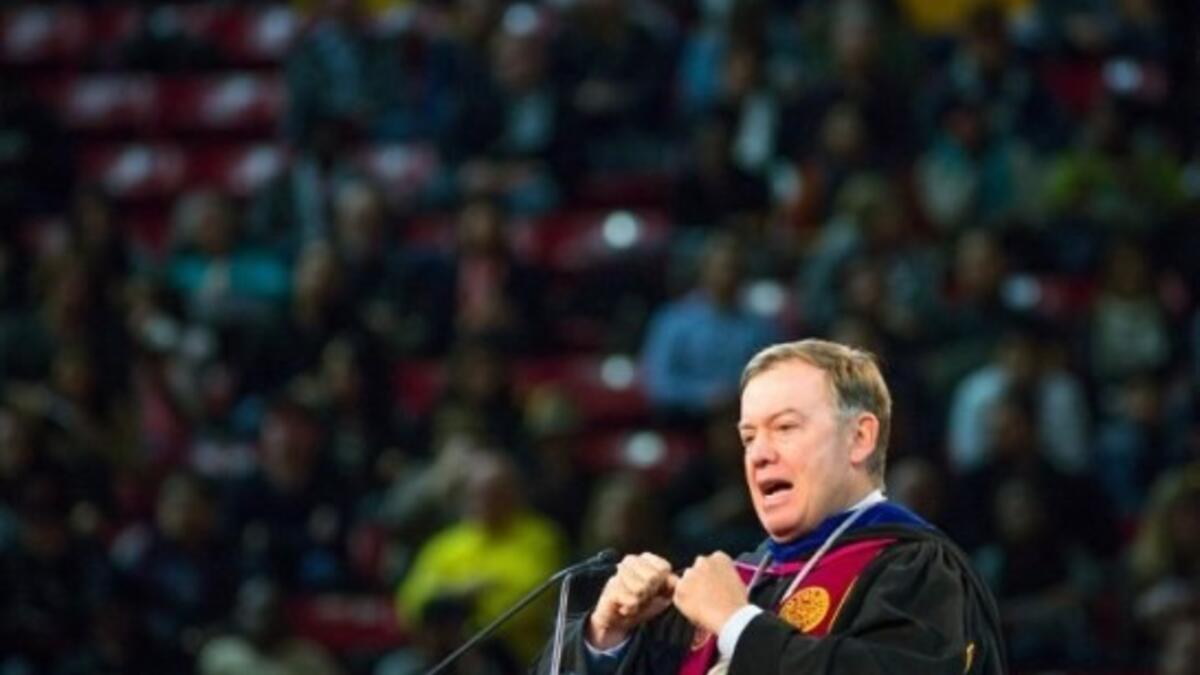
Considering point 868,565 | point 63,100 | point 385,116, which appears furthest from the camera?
point 63,100

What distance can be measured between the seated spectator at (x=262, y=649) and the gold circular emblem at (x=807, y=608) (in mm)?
5844

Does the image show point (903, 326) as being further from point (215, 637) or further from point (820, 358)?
point (820, 358)

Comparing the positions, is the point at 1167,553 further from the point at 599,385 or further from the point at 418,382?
the point at 418,382

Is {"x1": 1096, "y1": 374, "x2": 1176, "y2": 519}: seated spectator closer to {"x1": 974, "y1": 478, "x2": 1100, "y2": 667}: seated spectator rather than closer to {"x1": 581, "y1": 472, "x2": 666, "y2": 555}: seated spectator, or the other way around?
{"x1": 974, "y1": 478, "x2": 1100, "y2": 667}: seated spectator

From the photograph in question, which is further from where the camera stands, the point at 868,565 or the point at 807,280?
the point at 807,280

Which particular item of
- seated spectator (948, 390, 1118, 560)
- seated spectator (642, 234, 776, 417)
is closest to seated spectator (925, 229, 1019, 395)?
seated spectator (948, 390, 1118, 560)

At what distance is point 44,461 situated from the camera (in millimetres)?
11102

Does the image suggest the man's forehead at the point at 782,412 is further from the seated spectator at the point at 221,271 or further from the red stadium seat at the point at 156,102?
the red stadium seat at the point at 156,102

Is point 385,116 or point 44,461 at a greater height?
point 385,116

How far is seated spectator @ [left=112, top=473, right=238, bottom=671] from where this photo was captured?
1097cm

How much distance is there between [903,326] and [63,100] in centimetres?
627

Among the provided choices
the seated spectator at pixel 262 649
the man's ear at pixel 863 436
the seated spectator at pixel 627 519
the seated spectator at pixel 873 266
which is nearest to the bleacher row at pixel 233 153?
the seated spectator at pixel 873 266

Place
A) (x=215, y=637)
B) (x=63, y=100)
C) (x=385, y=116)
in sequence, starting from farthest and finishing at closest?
(x=63, y=100), (x=385, y=116), (x=215, y=637)

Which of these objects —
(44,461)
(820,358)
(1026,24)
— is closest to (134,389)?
(44,461)
